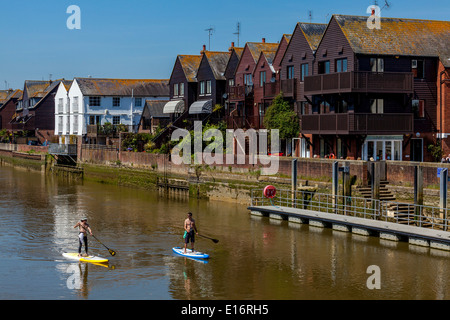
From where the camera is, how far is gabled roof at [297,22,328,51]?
5797 cm

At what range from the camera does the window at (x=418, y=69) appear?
52375 mm

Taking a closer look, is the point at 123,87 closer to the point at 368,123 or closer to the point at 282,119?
the point at 282,119

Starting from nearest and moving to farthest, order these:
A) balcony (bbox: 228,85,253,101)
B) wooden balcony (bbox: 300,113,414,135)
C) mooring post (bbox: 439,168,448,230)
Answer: mooring post (bbox: 439,168,448,230)
wooden balcony (bbox: 300,113,414,135)
balcony (bbox: 228,85,253,101)

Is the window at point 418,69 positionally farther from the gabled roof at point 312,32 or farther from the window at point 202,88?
the window at point 202,88

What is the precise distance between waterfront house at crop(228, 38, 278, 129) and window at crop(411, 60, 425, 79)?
1751 cm

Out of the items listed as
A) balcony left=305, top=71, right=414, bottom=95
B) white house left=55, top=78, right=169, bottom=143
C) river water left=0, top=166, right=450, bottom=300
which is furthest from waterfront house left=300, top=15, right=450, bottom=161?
white house left=55, top=78, right=169, bottom=143

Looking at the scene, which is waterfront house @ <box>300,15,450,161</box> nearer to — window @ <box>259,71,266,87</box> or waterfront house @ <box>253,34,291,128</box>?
waterfront house @ <box>253,34,291,128</box>

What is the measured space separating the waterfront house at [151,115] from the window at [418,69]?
41128 mm

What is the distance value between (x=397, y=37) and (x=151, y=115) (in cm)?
4398

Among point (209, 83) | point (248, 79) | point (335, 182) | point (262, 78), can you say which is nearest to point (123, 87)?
point (209, 83)

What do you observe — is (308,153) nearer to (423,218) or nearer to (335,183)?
(335,183)

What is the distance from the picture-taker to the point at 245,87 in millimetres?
67562

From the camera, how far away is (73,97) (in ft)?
333
